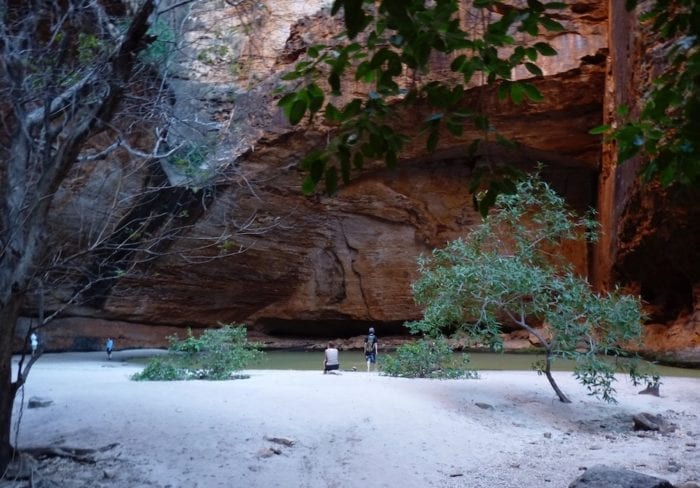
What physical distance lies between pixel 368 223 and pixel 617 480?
19.1 m

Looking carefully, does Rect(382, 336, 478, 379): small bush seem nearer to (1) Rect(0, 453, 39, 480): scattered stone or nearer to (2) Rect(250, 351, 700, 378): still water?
(2) Rect(250, 351, 700, 378): still water

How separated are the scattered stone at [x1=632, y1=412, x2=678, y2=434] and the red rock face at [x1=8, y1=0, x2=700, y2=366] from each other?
9.30 m

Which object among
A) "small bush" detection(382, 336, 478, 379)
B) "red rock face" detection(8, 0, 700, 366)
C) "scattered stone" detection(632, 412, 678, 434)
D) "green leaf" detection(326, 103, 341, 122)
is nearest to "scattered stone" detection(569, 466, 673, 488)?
"green leaf" detection(326, 103, 341, 122)

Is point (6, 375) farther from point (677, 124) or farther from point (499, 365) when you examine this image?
point (499, 365)

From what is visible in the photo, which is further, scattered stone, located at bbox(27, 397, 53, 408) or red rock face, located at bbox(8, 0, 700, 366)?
red rock face, located at bbox(8, 0, 700, 366)

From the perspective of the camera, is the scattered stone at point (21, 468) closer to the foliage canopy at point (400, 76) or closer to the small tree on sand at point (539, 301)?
the foliage canopy at point (400, 76)

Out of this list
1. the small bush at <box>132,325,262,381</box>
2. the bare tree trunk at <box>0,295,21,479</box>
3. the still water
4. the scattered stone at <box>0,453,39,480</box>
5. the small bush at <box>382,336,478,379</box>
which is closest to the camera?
the bare tree trunk at <box>0,295,21,479</box>

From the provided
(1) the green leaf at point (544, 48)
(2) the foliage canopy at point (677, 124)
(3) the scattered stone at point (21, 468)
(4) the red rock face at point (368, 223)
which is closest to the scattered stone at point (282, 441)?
(3) the scattered stone at point (21, 468)

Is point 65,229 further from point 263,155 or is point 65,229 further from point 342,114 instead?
point 342,114

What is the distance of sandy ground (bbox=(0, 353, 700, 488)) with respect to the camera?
568 cm

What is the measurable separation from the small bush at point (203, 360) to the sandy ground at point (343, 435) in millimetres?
1710

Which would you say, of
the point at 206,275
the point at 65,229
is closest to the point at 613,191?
the point at 206,275

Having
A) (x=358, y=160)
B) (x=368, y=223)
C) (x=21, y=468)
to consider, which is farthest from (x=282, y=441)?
(x=368, y=223)

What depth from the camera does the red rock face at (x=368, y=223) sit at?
18.0m
